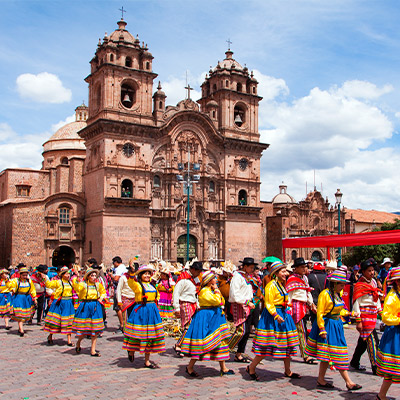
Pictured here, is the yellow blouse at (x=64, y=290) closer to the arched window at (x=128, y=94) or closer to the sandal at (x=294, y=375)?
the sandal at (x=294, y=375)

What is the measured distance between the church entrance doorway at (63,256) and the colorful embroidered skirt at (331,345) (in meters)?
29.4

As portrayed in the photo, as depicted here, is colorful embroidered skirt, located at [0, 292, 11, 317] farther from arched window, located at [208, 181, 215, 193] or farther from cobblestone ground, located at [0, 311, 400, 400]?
arched window, located at [208, 181, 215, 193]

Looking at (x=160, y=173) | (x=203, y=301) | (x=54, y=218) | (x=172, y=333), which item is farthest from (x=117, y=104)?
(x=203, y=301)

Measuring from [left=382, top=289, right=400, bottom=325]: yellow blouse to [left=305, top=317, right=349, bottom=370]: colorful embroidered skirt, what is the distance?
113cm

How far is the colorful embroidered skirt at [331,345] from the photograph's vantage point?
295 inches

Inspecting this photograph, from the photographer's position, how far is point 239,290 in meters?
9.87

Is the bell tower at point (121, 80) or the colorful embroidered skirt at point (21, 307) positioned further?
the bell tower at point (121, 80)

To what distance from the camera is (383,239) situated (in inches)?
546

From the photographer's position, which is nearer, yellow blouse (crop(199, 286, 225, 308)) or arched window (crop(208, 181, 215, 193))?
yellow blouse (crop(199, 286, 225, 308))

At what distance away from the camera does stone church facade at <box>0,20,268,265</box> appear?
109ft

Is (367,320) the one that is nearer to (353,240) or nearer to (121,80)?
(353,240)

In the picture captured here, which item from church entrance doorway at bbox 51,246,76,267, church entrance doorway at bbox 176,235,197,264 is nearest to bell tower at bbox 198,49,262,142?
church entrance doorway at bbox 176,235,197,264

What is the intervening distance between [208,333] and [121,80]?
28935mm

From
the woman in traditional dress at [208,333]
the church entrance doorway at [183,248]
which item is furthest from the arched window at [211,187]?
the woman in traditional dress at [208,333]
